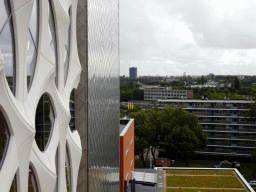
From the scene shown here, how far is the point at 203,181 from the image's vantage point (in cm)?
3250

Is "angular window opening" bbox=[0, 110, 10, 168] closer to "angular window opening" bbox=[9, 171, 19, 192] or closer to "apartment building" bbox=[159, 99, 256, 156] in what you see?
"angular window opening" bbox=[9, 171, 19, 192]

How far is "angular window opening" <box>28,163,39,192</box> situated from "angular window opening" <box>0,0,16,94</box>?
2.82 meters

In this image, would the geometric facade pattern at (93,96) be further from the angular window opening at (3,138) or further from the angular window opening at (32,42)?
the angular window opening at (3,138)

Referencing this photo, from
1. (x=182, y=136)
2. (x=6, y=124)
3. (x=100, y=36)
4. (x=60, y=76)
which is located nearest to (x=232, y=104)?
(x=182, y=136)

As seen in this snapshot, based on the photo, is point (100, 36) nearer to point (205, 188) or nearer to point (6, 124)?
point (6, 124)

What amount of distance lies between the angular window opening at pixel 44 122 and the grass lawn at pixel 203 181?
74.5ft

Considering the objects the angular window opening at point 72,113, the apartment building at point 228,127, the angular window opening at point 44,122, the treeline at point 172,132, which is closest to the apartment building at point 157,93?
the apartment building at point 228,127

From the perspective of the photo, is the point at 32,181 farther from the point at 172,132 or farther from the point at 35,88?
the point at 172,132

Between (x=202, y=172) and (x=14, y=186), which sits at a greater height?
(x=14, y=186)

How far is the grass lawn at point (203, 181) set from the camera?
1220 inches

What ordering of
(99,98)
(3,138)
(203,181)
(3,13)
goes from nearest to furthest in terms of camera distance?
(3,13)
(3,138)
(99,98)
(203,181)

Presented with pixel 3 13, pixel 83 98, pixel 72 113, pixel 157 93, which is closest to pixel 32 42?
pixel 3 13

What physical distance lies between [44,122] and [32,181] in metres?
2.03

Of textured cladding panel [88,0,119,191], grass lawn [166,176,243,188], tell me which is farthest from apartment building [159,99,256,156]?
textured cladding panel [88,0,119,191]
